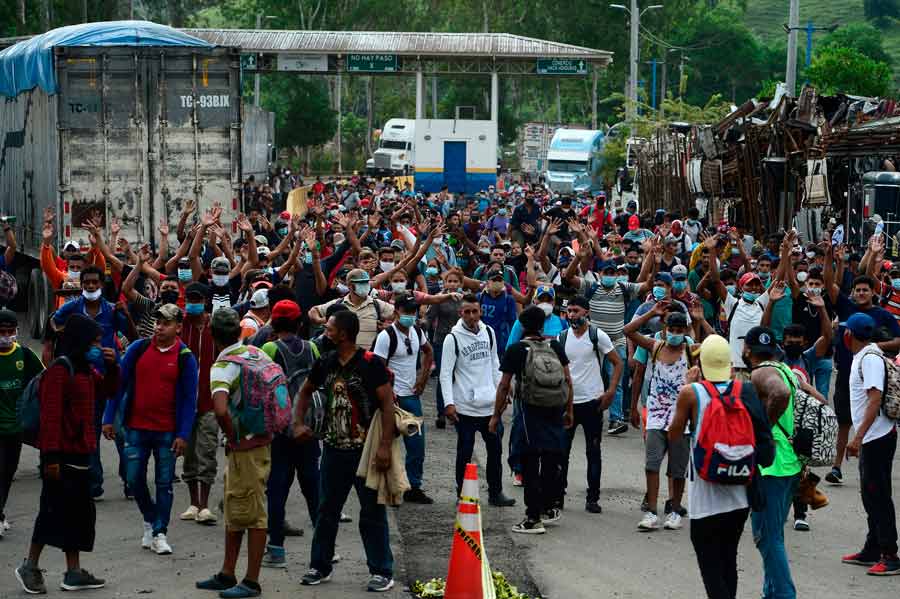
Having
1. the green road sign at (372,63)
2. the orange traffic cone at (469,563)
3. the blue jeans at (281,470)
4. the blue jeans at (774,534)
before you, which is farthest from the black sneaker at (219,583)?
the green road sign at (372,63)

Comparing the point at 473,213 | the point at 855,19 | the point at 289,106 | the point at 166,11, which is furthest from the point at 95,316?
the point at 855,19

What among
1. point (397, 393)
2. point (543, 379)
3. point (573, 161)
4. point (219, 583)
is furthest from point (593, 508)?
point (573, 161)

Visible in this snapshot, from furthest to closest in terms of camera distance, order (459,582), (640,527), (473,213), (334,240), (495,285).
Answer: (473,213), (334,240), (495,285), (640,527), (459,582)

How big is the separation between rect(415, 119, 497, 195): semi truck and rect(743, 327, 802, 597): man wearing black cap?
37.4 m

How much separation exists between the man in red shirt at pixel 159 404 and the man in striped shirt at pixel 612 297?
18.1 feet

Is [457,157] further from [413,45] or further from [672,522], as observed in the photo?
[672,522]

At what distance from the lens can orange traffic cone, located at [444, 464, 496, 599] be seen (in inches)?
324

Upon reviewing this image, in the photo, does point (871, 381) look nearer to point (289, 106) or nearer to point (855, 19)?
point (289, 106)

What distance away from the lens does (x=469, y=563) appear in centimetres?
831

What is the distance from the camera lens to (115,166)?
18766mm

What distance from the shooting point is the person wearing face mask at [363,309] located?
11.4 meters

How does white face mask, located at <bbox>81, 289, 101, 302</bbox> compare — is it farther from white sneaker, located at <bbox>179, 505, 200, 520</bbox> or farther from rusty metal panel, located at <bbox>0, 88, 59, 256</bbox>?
rusty metal panel, located at <bbox>0, 88, 59, 256</bbox>

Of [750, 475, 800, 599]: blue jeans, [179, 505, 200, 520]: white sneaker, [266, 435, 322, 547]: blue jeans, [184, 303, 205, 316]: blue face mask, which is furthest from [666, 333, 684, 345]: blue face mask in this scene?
[179, 505, 200, 520]: white sneaker

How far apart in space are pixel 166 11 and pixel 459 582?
7790 centimetres
